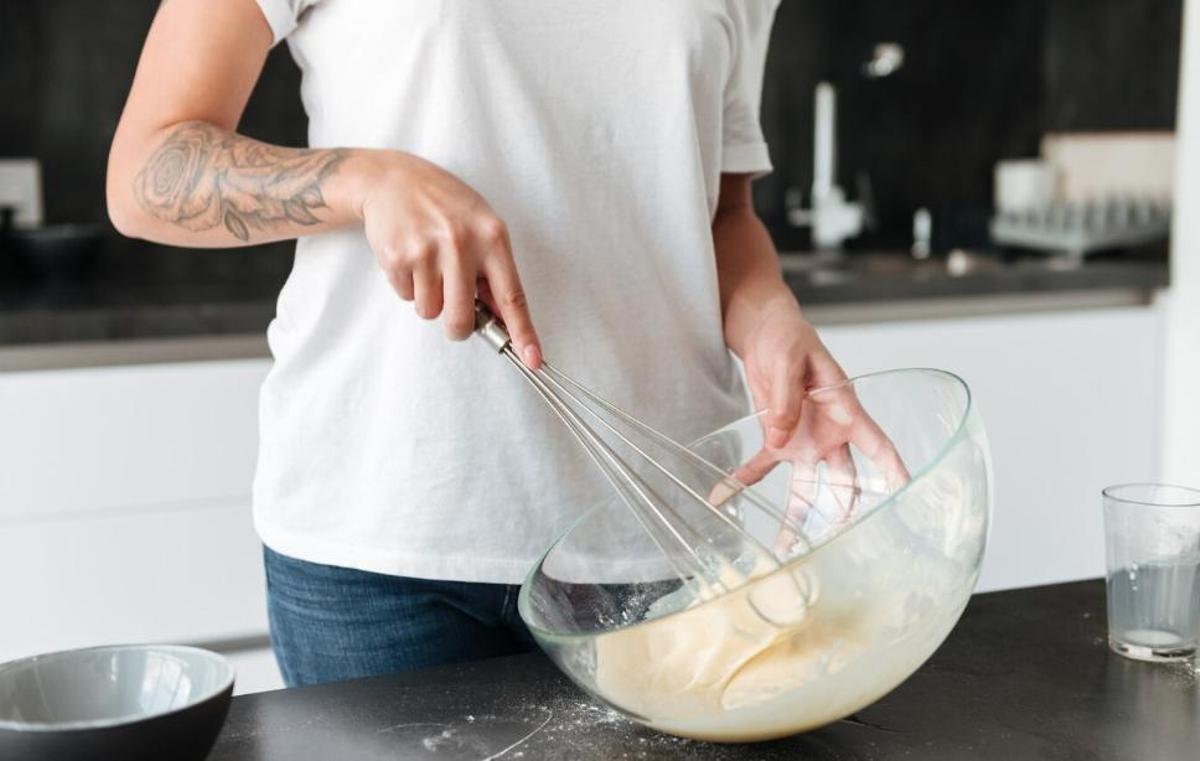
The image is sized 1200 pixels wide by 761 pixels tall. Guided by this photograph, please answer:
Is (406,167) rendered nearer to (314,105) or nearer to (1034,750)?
→ (314,105)

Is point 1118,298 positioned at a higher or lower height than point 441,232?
lower

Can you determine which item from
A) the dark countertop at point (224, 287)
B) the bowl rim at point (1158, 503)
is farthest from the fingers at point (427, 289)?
the dark countertop at point (224, 287)

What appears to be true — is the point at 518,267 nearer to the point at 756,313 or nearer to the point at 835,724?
the point at 756,313

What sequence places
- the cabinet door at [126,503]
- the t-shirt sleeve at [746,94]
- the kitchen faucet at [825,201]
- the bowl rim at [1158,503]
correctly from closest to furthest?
the bowl rim at [1158,503] → the t-shirt sleeve at [746,94] → the cabinet door at [126,503] → the kitchen faucet at [825,201]

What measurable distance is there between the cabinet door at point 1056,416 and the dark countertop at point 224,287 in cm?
6

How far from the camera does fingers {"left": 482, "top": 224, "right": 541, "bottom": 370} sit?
0.77 metres

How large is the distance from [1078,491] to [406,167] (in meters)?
1.72

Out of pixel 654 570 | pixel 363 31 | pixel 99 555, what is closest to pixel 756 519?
pixel 654 570

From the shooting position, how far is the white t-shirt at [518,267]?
38.0 inches

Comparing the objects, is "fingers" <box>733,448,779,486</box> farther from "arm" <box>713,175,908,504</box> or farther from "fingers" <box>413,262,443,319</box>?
"fingers" <box>413,262,443,319</box>

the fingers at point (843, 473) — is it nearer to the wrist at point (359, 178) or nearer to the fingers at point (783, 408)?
the fingers at point (783, 408)

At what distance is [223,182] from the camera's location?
0.91 meters

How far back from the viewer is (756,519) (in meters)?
0.86

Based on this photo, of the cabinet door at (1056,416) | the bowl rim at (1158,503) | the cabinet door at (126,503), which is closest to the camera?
the bowl rim at (1158,503)
